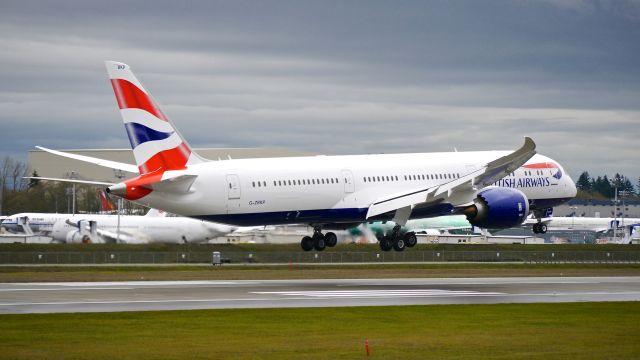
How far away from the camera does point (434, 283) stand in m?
61.3

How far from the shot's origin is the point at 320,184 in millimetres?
67938

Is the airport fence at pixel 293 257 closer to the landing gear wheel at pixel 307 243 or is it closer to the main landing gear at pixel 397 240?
the landing gear wheel at pixel 307 243

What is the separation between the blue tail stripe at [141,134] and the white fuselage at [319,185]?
2.64 meters

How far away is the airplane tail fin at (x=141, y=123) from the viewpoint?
63062mm

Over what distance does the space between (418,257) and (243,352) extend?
55.7 metres

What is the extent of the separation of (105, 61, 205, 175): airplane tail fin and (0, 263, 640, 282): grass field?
6443mm

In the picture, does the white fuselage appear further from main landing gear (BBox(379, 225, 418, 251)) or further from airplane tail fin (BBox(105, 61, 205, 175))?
airplane tail fin (BBox(105, 61, 205, 175))

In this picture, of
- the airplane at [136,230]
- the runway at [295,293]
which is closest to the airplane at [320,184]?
the runway at [295,293]

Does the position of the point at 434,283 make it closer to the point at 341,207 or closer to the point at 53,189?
the point at 341,207

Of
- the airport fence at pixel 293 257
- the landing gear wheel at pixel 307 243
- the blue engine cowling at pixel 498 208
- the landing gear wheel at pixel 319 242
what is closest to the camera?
the blue engine cowling at pixel 498 208

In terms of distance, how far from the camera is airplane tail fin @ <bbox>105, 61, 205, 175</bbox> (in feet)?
207

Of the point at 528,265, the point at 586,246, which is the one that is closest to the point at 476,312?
the point at 528,265

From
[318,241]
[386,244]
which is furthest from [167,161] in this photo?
[386,244]

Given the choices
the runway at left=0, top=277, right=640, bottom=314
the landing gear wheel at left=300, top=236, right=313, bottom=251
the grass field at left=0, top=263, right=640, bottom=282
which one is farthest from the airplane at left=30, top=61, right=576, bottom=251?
the runway at left=0, top=277, right=640, bottom=314
